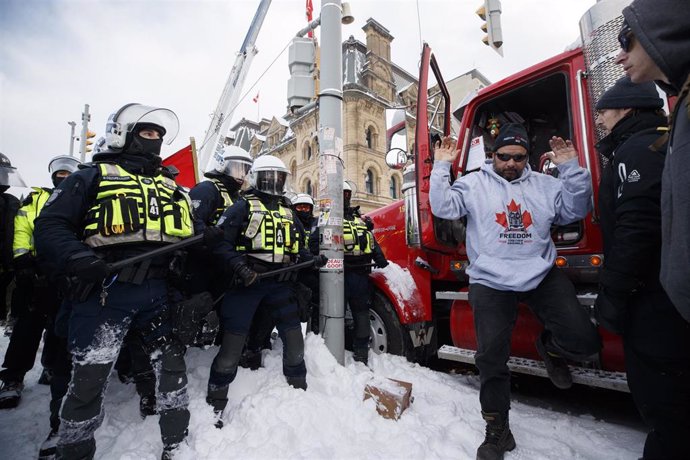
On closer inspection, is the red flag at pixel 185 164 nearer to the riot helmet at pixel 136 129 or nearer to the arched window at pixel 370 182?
the riot helmet at pixel 136 129

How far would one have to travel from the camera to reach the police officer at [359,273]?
388cm

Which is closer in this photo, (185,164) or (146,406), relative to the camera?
(146,406)

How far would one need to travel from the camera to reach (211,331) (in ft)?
8.46

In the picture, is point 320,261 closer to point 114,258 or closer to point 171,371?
point 171,371

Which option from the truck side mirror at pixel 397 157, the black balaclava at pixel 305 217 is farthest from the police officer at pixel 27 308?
the truck side mirror at pixel 397 157

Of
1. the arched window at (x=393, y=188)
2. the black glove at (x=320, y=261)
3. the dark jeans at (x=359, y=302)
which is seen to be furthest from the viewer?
the arched window at (x=393, y=188)

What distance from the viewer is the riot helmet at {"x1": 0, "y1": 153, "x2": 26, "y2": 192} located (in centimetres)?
346

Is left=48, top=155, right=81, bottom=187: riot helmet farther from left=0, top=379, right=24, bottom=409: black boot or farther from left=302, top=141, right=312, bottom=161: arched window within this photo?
left=302, top=141, right=312, bottom=161: arched window

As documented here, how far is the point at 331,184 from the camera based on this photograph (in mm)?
3467

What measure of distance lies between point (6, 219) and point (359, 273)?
3.55m

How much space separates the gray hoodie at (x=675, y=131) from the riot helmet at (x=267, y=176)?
2.63 meters

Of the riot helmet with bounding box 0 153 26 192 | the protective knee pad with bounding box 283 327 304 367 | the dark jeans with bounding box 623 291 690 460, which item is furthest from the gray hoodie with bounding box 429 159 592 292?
the riot helmet with bounding box 0 153 26 192

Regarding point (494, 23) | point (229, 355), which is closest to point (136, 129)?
point (229, 355)

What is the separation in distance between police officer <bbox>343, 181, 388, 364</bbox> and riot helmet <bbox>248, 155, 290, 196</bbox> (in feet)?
3.49
